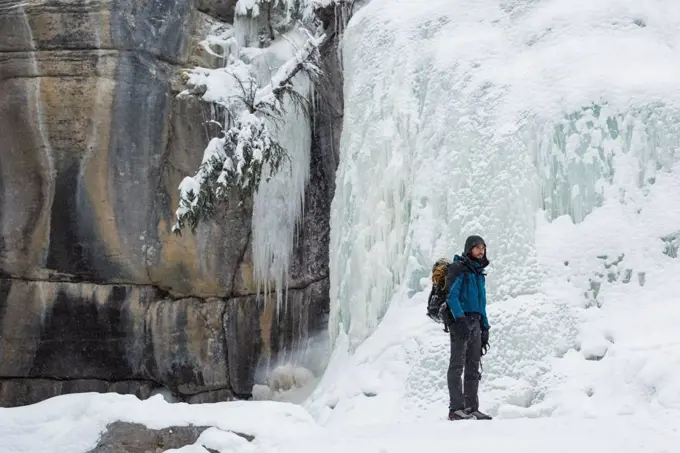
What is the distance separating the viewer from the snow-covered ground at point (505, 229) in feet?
21.3

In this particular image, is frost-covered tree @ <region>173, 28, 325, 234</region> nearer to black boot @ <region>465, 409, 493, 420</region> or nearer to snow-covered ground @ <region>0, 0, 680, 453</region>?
snow-covered ground @ <region>0, 0, 680, 453</region>

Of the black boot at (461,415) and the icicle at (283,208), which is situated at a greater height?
the icicle at (283,208)

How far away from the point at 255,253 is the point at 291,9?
123 inches

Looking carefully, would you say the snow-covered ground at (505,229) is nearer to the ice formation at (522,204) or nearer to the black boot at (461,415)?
the ice formation at (522,204)

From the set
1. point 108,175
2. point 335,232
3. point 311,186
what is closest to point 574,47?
point 335,232

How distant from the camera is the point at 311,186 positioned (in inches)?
488

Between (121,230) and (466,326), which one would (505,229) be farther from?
(121,230)

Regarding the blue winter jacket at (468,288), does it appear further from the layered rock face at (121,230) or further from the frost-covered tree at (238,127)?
the layered rock face at (121,230)

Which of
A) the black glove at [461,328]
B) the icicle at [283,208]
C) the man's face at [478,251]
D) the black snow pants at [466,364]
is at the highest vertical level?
the icicle at [283,208]

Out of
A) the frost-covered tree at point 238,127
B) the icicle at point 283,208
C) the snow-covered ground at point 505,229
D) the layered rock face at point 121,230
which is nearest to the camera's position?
the snow-covered ground at point 505,229

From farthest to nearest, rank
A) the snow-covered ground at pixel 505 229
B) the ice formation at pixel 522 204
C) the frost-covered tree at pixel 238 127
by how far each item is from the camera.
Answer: the frost-covered tree at pixel 238 127 < the ice formation at pixel 522 204 < the snow-covered ground at pixel 505 229

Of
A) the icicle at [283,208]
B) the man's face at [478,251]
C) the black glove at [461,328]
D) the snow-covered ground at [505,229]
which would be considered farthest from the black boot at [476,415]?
the icicle at [283,208]

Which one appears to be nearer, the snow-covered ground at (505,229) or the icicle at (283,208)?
the snow-covered ground at (505,229)

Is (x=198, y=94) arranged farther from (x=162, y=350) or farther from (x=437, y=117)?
(x=437, y=117)
